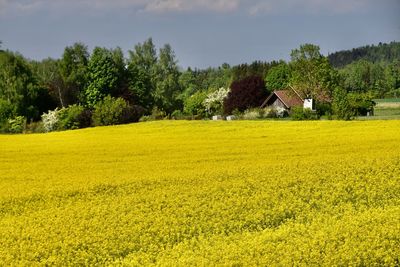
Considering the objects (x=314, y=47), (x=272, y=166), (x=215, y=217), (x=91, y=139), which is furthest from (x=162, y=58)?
(x=215, y=217)

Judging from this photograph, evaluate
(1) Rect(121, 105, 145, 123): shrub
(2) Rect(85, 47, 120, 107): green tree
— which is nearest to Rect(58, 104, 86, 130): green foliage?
(1) Rect(121, 105, 145, 123): shrub

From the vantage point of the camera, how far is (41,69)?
92.6 metres

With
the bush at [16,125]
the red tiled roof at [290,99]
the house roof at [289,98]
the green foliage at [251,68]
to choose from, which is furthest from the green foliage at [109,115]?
the green foliage at [251,68]

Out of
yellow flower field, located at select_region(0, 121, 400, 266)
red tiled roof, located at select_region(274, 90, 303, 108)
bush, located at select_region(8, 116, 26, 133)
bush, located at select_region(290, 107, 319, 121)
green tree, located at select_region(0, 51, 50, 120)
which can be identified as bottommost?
yellow flower field, located at select_region(0, 121, 400, 266)

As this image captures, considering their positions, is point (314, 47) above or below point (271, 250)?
above

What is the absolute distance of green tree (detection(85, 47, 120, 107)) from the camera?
260ft

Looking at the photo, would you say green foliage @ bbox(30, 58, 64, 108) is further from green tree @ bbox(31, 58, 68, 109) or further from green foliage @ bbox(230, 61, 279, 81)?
green foliage @ bbox(230, 61, 279, 81)

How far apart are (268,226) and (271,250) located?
8.21 ft

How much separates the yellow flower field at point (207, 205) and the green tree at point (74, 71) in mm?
52594

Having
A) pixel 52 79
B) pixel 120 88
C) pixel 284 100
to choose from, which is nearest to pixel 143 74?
pixel 120 88

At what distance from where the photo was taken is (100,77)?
80.2 meters

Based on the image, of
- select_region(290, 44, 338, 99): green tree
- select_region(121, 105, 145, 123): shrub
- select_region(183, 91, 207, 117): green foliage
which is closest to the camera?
select_region(121, 105, 145, 123): shrub

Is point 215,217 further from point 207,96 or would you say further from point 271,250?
point 207,96

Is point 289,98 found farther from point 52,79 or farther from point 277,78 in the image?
point 52,79
